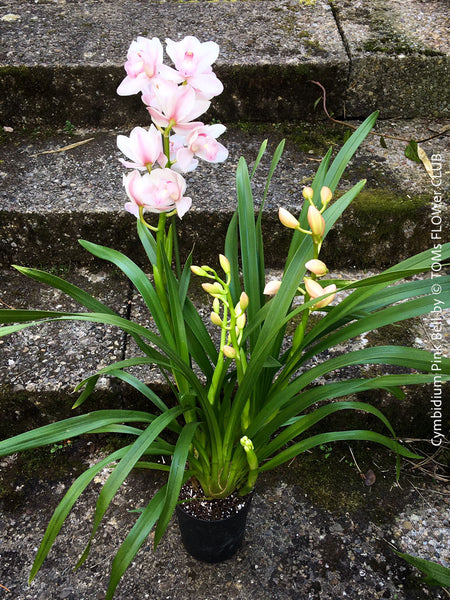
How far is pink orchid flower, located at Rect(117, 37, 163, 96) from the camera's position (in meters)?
0.79

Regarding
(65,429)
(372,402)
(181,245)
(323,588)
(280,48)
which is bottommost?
(323,588)

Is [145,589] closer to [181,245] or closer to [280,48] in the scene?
[181,245]

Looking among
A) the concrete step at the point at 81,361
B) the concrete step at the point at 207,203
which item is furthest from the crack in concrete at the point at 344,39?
the concrete step at the point at 81,361

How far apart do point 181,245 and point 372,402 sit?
27.6 inches

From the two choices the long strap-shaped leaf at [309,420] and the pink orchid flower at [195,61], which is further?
the long strap-shaped leaf at [309,420]

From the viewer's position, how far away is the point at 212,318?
898 mm

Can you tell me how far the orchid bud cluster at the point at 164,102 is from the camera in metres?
0.80

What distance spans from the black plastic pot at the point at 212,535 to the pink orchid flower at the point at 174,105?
30.0 inches

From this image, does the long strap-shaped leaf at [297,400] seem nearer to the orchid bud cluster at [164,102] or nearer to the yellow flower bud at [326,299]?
the yellow flower bud at [326,299]

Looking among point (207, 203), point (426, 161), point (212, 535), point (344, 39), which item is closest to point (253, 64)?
point (344, 39)

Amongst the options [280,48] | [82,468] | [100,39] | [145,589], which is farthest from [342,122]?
[145,589]

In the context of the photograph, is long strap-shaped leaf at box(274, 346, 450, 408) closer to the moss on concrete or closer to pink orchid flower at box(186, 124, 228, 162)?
pink orchid flower at box(186, 124, 228, 162)

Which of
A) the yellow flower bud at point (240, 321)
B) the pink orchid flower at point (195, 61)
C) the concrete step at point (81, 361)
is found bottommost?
the concrete step at point (81, 361)

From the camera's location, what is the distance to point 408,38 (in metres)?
1.87
